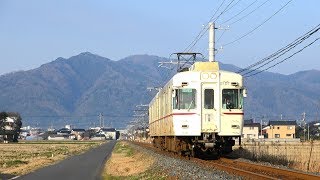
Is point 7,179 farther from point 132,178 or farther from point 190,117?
point 190,117

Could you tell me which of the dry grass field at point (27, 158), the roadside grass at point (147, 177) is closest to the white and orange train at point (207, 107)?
the roadside grass at point (147, 177)

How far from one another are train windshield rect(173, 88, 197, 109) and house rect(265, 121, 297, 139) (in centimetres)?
13400

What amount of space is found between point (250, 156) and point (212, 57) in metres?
13.7

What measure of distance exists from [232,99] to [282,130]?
138430mm

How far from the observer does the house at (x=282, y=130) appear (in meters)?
→ 161

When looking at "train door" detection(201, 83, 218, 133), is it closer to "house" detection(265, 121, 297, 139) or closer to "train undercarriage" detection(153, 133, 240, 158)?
"train undercarriage" detection(153, 133, 240, 158)

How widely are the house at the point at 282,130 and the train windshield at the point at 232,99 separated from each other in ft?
438

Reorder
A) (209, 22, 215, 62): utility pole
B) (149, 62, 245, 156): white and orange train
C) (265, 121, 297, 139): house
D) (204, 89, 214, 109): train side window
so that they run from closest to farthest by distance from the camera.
Answer: (149, 62, 245, 156): white and orange train, (204, 89, 214, 109): train side window, (209, 22, 215, 62): utility pole, (265, 121, 297, 139): house

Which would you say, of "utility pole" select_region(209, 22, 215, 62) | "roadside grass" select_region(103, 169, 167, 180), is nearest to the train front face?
"roadside grass" select_region(103, 169, 167, 180)

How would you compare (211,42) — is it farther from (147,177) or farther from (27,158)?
(147,177)

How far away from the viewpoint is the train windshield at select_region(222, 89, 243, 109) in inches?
1167

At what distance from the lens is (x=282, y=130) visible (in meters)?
165

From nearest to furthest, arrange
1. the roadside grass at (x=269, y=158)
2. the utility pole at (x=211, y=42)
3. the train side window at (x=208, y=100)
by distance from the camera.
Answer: the train side window at (x=208, y=100) < the roadside grass at (x=269, y=158) < the utility pole at (x=211, y=42)

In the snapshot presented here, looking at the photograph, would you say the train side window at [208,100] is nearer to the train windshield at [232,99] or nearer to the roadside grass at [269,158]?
the train windshield at [232,99]
